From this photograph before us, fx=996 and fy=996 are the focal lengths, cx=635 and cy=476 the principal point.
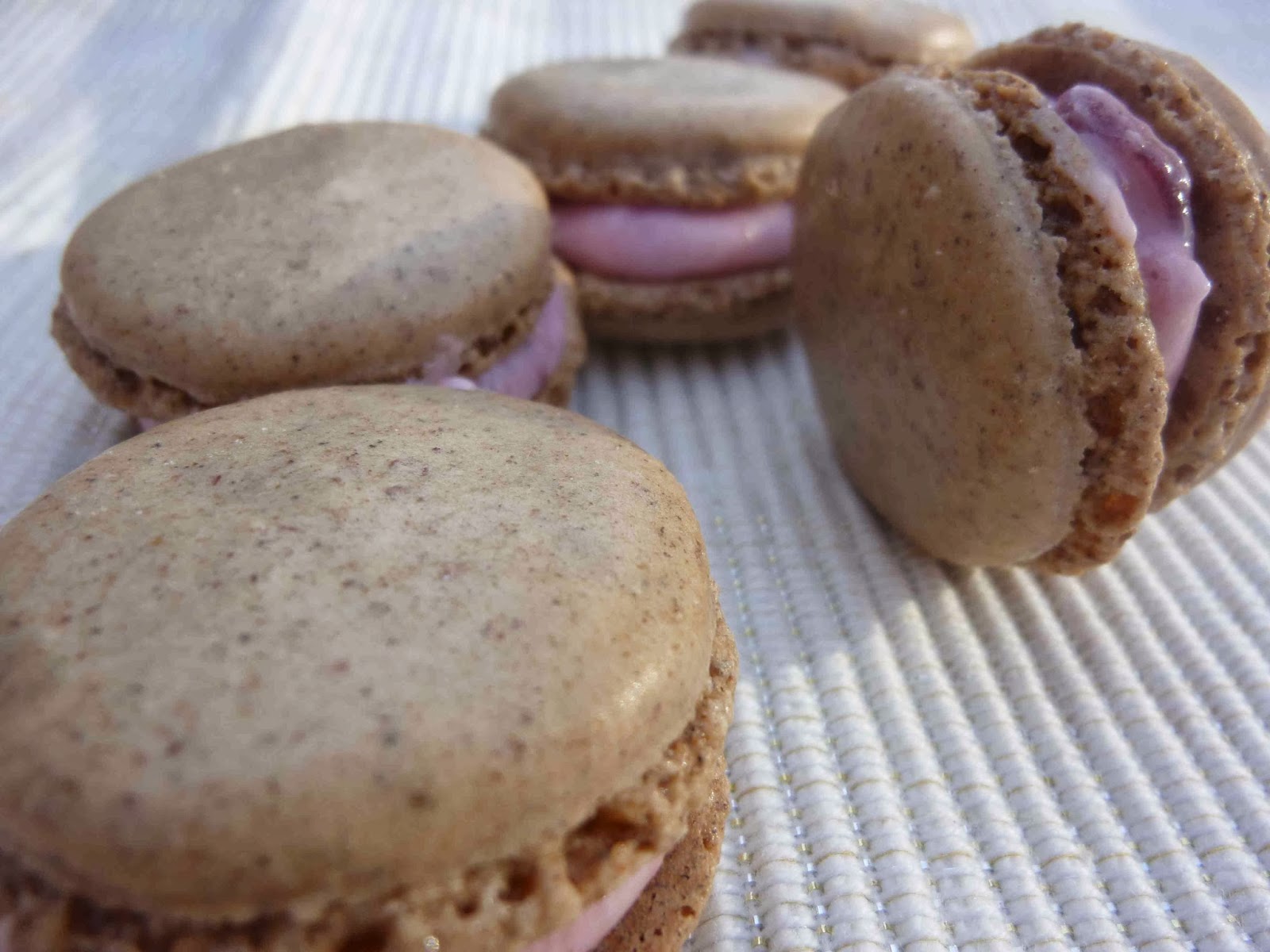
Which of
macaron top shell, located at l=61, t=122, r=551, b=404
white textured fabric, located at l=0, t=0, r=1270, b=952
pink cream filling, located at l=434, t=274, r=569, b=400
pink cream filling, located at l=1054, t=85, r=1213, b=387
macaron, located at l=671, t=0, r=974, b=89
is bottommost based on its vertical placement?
white textured fabric, located at l=0, t=0, r=1270, b=952

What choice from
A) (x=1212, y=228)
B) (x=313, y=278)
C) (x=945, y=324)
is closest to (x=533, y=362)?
(x=313, y=278)

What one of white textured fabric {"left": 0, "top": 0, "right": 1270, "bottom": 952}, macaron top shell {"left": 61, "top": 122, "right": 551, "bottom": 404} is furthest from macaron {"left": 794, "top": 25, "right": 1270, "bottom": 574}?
macaron top shell {"left": 61, "top": 122, "right": 551, "bottom": 404}

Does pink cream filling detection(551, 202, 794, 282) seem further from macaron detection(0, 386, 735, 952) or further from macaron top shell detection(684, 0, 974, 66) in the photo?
macaron detection(0, 386, 735, 952)

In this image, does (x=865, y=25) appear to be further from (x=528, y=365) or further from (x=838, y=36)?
(x=528, y=365)

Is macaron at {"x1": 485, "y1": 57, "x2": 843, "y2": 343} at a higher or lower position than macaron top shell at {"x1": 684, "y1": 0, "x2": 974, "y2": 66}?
lower

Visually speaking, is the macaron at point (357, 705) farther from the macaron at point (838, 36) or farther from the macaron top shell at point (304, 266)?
the macaron at point (838, 36)

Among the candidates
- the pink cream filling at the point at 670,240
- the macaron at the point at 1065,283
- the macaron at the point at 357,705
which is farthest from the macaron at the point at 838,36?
the macaron at the point at 357,705

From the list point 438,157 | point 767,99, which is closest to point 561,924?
point 438,157

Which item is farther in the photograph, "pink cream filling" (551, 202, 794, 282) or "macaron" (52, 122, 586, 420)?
"pink cream filling" (551, 202, 794, 282)
